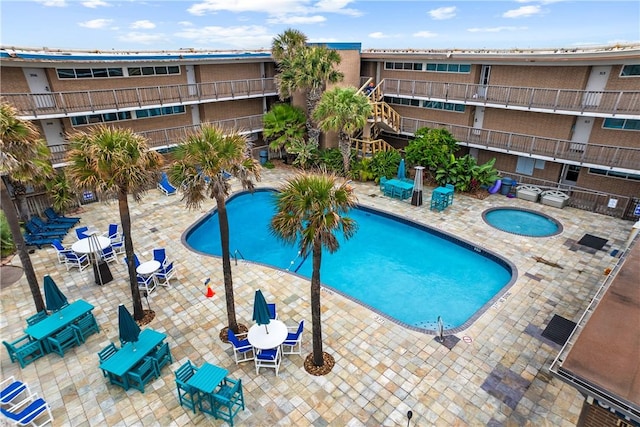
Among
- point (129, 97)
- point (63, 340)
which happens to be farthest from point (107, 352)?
point (129, 97)

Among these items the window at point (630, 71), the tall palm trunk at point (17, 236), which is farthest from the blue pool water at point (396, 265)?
the window at point (630, 71)

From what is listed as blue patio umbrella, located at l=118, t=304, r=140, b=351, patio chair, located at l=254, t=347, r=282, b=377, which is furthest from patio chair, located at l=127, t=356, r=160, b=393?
patio chair, located at l=254, t=347, r=282, b=377

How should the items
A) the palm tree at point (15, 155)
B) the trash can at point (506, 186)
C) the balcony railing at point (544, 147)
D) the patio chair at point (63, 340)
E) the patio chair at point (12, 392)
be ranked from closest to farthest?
the patio chair at point (12, 392) < the palm tree at point (15, 155) < the patio chair at point (63, 340) < the balcony railing at point (544, 147) < the trash can at point (506, 186)

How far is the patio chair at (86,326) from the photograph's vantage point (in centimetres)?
1198

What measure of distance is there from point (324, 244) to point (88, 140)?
7.89m

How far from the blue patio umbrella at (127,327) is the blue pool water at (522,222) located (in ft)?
59.8

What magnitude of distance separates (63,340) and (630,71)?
2868 cm

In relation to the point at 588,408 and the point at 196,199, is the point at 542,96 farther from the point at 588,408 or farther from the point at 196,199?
the point at 196,199

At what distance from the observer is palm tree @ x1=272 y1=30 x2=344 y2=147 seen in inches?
998

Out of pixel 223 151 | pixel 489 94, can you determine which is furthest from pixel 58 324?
pixel 489 94

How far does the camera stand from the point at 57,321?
459 inches

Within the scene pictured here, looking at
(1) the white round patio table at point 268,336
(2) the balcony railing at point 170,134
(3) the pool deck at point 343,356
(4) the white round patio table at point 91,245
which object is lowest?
(3) the pool deck at point 343,356

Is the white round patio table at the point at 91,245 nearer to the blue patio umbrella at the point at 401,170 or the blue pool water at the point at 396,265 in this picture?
the blue pool water at the point at 396,265

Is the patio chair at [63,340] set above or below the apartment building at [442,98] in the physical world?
below
